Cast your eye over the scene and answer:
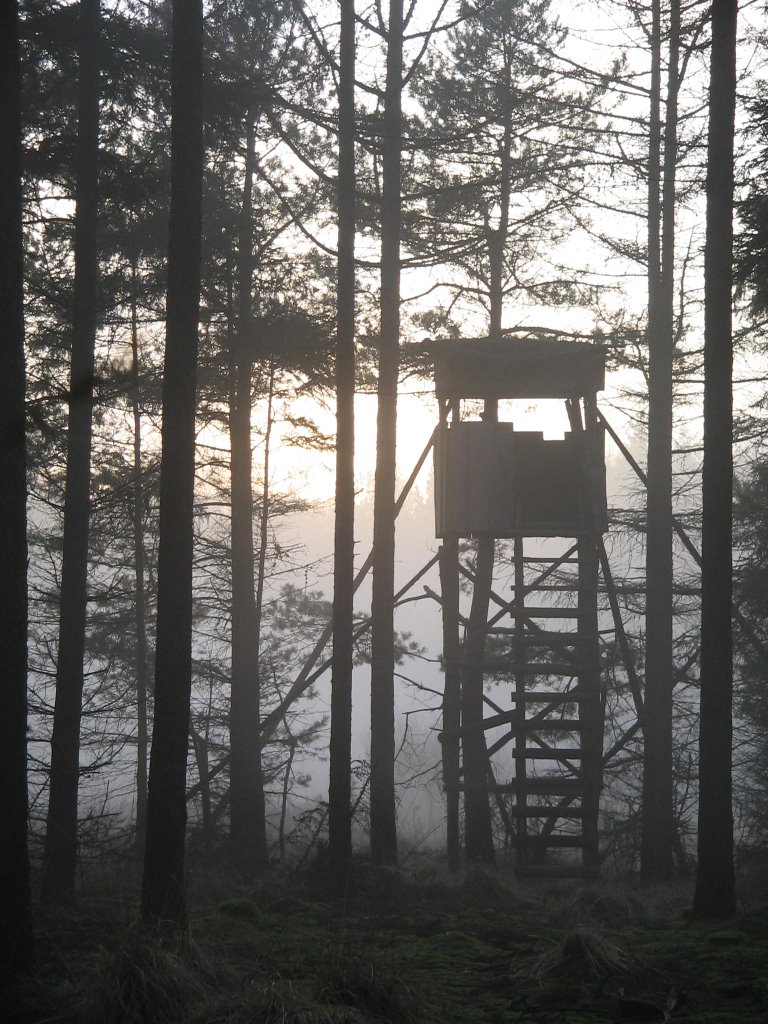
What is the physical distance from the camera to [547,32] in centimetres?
1670

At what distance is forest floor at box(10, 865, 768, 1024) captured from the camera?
5.61 metres

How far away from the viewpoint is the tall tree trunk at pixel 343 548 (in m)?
12.0

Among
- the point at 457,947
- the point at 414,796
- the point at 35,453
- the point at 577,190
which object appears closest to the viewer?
the point at 457,947

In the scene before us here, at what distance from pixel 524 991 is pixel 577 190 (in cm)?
1279

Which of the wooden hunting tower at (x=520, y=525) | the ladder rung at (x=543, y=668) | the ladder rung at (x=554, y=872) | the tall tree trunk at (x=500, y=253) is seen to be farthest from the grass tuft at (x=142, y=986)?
the tall tree trunk at (x=500, y=253)

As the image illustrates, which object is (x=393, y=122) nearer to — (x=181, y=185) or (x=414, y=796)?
(x=181, y=185)

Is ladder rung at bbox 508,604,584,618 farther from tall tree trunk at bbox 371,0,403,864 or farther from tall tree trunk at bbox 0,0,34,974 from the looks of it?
tall tree trunk at bbox 0,0,34,974

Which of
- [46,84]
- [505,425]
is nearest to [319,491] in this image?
[505,425]

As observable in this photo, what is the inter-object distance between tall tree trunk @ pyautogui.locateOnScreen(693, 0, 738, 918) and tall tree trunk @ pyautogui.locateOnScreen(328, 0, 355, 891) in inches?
162

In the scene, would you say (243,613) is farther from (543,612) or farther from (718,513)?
(718,513)

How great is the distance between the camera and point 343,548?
12.2 meters

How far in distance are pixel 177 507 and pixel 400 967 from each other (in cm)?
364

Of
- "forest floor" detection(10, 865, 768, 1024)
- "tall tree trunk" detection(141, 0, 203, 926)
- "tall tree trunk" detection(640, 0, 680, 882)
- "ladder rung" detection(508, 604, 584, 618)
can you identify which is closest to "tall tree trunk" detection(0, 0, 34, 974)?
"forest floor" detection(10, 865, 768, 1024)

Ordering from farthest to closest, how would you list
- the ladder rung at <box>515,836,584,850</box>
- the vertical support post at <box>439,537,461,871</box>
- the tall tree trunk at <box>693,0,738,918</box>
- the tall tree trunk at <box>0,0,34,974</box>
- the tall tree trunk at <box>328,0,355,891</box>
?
the vertical support post at <box>439,537,461,871</box>
the ladder rung at <box>515,836,584,850</box>
the tall tree trunk at <box>328,0,355,891</box>
the tall tree trunk at <box>693,0,738,918</box>
the tall tree trunk at <box>0,0,34,974</box>
